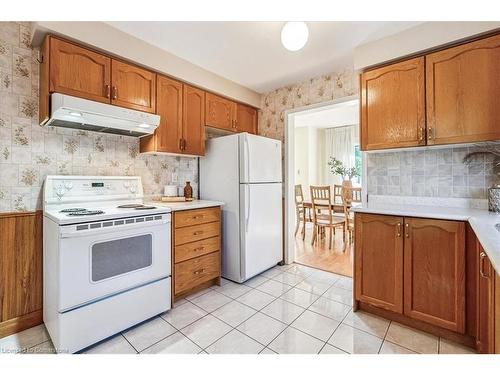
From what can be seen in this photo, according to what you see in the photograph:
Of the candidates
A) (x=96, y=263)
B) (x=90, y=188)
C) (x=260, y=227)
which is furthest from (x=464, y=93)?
(x=90, y=188)

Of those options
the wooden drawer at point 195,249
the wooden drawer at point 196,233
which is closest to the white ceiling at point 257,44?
the wooden drawer at point 196,233

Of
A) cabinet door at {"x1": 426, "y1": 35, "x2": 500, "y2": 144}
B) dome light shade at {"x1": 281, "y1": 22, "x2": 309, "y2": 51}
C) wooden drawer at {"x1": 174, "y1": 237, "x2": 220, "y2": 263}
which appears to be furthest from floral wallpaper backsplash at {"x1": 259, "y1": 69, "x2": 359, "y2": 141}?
wooden drawer at {"x1": 174, "y1": 237, "x2": 220, "y2": 263}

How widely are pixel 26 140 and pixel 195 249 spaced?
1.58 m

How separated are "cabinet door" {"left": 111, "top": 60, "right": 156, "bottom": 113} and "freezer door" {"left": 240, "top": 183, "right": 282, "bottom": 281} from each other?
1.22 meters

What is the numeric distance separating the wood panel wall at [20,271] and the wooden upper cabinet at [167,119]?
3.48 ft

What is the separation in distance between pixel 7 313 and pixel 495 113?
3.69 m

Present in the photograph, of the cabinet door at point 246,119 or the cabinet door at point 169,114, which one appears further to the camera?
the cabinet door at point 246,119

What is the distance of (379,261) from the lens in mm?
1872

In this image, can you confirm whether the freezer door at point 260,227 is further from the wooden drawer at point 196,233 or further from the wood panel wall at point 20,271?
the wood panel wall at point 20,271

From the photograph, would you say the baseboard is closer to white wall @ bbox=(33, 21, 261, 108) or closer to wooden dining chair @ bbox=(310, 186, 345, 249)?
white wall @ bbox=(33, 21, 261, 108)

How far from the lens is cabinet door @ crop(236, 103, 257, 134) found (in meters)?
3.20

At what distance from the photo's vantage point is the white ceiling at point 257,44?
75.8 inches
